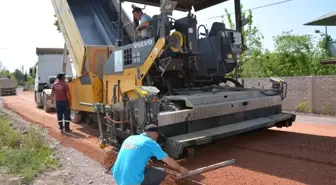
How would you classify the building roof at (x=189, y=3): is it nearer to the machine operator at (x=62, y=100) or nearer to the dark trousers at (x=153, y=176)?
the machine operator at (x=62, y=100)

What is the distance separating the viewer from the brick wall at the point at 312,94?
34.1 feet

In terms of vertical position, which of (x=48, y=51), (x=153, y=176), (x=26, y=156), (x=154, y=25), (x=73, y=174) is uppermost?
(x=48, y=51)

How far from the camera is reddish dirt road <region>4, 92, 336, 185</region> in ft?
12.3

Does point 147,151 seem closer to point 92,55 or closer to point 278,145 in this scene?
point 278,145

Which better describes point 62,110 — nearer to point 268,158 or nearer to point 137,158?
point 268,158

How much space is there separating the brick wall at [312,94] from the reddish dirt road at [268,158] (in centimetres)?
464

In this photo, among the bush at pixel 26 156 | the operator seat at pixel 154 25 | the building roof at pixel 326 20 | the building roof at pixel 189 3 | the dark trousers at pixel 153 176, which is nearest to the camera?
the dark trousers at pixel 153 176

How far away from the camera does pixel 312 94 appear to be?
10898 mm

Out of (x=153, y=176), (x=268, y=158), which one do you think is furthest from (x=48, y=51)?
(x=153, y=176)

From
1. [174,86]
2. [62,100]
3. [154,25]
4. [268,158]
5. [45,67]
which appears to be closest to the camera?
[268,158]

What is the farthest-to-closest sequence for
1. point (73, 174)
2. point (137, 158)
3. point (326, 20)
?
point (326, 20)
point (73, 174)
point (137, 158)

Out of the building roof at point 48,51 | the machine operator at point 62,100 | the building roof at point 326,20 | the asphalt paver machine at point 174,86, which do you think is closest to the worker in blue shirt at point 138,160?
the asphalt paver machine at point 174,86

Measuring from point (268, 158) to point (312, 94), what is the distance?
7440 mm

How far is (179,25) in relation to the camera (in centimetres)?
576
